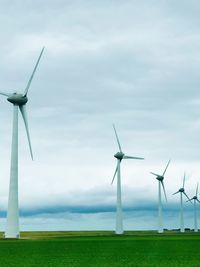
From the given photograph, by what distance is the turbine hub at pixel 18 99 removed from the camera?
313 feet

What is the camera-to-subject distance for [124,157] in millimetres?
135625

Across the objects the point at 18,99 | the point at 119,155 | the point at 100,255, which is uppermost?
the point at 119,155

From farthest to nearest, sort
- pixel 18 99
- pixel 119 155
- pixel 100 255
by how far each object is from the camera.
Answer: pixel 119 155 → pixel 18 99 → pixel 100 255

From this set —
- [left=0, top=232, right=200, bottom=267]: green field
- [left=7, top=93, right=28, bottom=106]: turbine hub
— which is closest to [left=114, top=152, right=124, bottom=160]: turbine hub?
[left=7, top=93, right=28, bottom=106]: turbine hub

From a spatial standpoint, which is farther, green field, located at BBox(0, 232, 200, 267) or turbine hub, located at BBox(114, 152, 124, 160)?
turbine hub, located at BBox(114, 152, 124, 160)

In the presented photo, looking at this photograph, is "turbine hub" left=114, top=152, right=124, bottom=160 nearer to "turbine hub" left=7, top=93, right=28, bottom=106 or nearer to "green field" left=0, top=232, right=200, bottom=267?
"turbine hub" left=7, top=93, right=28, bottom=106

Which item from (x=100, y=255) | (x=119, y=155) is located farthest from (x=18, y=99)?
(x=100, y=255)

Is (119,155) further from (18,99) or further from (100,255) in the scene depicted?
(100,255)

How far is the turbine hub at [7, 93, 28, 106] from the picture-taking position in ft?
313

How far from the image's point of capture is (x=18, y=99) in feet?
313

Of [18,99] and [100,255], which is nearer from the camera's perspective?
[100,255]

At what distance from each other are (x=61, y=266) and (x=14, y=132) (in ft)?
177

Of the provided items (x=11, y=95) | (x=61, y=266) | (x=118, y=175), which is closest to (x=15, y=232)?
(x=11, y=95)

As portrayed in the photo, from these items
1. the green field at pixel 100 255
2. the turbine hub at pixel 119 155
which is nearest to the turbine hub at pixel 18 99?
the green field at pixel 100 255
